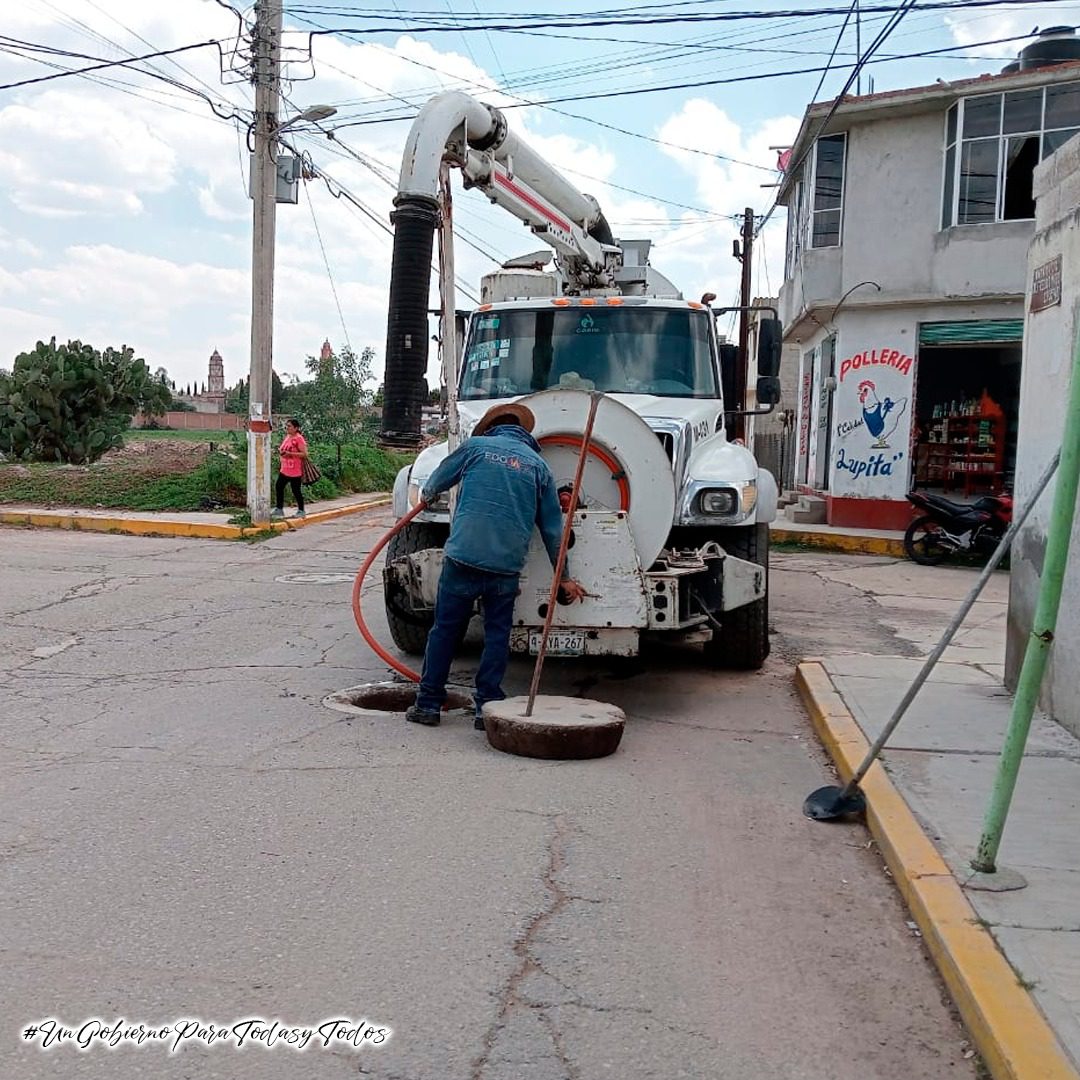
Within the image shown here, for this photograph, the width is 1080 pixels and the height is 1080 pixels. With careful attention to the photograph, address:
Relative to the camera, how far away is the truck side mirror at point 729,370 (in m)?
8.73

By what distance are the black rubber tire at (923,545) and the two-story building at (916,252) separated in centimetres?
179

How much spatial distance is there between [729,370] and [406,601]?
10.9 feet

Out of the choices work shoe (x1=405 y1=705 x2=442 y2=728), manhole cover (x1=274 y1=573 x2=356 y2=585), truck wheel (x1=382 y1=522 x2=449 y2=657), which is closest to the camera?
work shoe (x1=405 y1=705 x2=442 y2=728)

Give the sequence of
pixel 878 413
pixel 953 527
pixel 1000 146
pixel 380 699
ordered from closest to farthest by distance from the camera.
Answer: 1. pixel 380 699
2. pixel 953 527
3. pixel 1000 146
4. pixel 878 413

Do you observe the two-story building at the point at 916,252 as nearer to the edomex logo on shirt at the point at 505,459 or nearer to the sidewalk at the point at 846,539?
the sidewalk at the point at 846,539

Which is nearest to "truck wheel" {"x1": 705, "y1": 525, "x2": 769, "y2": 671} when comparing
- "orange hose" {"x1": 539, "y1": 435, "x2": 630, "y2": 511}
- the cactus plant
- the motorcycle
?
"orange hose" {"x1": 539, "y1": 435, "x2": 630, "y2": 511}

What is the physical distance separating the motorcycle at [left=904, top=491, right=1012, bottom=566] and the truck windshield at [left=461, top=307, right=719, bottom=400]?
7950 millimetres

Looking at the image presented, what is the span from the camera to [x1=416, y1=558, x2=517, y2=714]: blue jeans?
6211mm

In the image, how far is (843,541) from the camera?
16.7m

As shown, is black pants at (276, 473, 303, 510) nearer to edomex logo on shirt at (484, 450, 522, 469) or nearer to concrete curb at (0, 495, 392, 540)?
concrete curb at (0, 495, 392, 540)

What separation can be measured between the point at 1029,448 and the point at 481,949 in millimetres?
4830

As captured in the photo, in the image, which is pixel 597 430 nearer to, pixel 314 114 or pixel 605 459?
pixel 605 459

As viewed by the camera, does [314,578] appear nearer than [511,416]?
No

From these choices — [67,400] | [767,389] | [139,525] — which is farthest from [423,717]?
[67,400]
